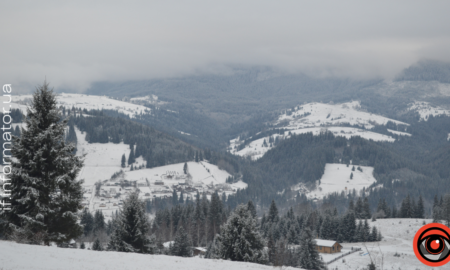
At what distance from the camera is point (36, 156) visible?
29.2 m

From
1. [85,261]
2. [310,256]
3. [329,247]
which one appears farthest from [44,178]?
[329,247]

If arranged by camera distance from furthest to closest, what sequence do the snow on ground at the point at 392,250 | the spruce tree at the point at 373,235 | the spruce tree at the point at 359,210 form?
the spruce tree at the point at 359,210 < the spruce tree at the point at 373,235 < the snow on ground at the point at 392,250

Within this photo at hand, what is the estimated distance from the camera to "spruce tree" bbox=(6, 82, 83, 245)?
95.9 feet

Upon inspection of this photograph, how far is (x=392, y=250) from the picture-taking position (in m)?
72.7

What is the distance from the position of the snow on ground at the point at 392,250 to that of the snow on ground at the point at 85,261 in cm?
2195

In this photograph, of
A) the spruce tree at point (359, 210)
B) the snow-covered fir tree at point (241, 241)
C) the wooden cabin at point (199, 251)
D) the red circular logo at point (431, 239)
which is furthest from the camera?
the spruce tree at point (359, 210)

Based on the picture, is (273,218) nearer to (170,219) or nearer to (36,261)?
(170,219)

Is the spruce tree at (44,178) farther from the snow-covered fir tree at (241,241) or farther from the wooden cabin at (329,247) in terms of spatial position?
the wooden cabin at (329,247)

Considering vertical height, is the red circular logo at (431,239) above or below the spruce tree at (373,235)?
above

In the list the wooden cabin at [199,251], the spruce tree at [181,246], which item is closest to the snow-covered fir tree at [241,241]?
the spruce tree at [181,246]

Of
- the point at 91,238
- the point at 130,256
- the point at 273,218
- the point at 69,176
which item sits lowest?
the point at 91,238

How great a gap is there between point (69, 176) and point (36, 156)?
2889 millimetres

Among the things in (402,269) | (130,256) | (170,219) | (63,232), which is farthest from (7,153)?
(170,219)

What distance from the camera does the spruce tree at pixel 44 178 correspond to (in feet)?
95.9
